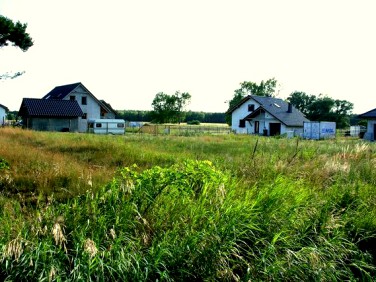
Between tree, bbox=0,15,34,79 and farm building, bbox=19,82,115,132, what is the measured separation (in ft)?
64.8

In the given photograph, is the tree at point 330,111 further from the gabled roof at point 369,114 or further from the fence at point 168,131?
the gabled roof at point 369,114

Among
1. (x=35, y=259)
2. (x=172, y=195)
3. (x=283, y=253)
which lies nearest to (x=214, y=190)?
(x=172, y=195)

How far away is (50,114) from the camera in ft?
136

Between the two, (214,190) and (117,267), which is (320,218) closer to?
(214,190)

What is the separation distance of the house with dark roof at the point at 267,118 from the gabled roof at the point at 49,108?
22.7m

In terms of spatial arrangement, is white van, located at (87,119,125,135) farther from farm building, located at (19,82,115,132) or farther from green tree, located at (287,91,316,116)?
green tree, located at (287,91,316,116)

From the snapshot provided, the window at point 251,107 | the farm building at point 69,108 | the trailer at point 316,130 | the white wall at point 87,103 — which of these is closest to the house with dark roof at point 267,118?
the window at point 251,107

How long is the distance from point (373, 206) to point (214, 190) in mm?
2788

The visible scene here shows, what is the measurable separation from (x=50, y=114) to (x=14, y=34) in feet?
69.2

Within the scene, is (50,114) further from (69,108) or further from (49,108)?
(69,108)

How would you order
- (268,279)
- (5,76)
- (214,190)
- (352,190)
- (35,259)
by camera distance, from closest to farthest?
(35,259) < (268,279) < (214,190) < (352,190) < (5,76)

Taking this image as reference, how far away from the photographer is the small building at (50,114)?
4122 cm

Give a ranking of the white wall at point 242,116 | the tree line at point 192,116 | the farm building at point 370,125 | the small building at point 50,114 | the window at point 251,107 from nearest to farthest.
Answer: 1. the farm building at point 370,125
2. the small building at point 50,114
3. the white wall at point 242,116
4. the window at point 251,107
5. the tree line at point 192,116

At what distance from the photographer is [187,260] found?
4.05 metres
